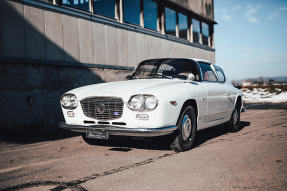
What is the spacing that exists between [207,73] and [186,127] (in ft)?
5.66

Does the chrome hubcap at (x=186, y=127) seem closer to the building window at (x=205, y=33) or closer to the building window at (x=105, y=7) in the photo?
the building window at (x=105, y=7)

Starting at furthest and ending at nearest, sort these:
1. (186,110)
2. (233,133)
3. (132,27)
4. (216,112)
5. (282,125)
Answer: (132,27), (282,125), (233,133), (216,112), (186,110)

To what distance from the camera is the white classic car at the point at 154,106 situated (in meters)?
3.98

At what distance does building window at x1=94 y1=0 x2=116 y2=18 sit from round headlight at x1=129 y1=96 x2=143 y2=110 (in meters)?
6.13

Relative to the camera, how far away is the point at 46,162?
12.8ft

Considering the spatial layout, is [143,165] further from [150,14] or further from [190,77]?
[150,14]

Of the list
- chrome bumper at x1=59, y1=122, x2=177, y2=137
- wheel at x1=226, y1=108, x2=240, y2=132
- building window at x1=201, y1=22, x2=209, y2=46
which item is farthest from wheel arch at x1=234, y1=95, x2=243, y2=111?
building window at x1=201, y1=22, x2=209, y2=46

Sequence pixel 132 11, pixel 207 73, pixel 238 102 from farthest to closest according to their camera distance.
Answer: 1. pixel 132 11
2. pixel 238 102
3. pixel 207 73

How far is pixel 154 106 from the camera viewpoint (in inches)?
156

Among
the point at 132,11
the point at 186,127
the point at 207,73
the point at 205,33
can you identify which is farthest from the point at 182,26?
the point at 186,127

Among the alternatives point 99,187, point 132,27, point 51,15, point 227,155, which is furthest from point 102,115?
point 132,27

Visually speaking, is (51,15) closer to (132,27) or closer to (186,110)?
(132,27)

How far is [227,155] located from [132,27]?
7.79 meters

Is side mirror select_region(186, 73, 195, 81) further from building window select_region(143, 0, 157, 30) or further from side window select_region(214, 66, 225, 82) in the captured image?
building window select_region(143, 0, 157, 30)
